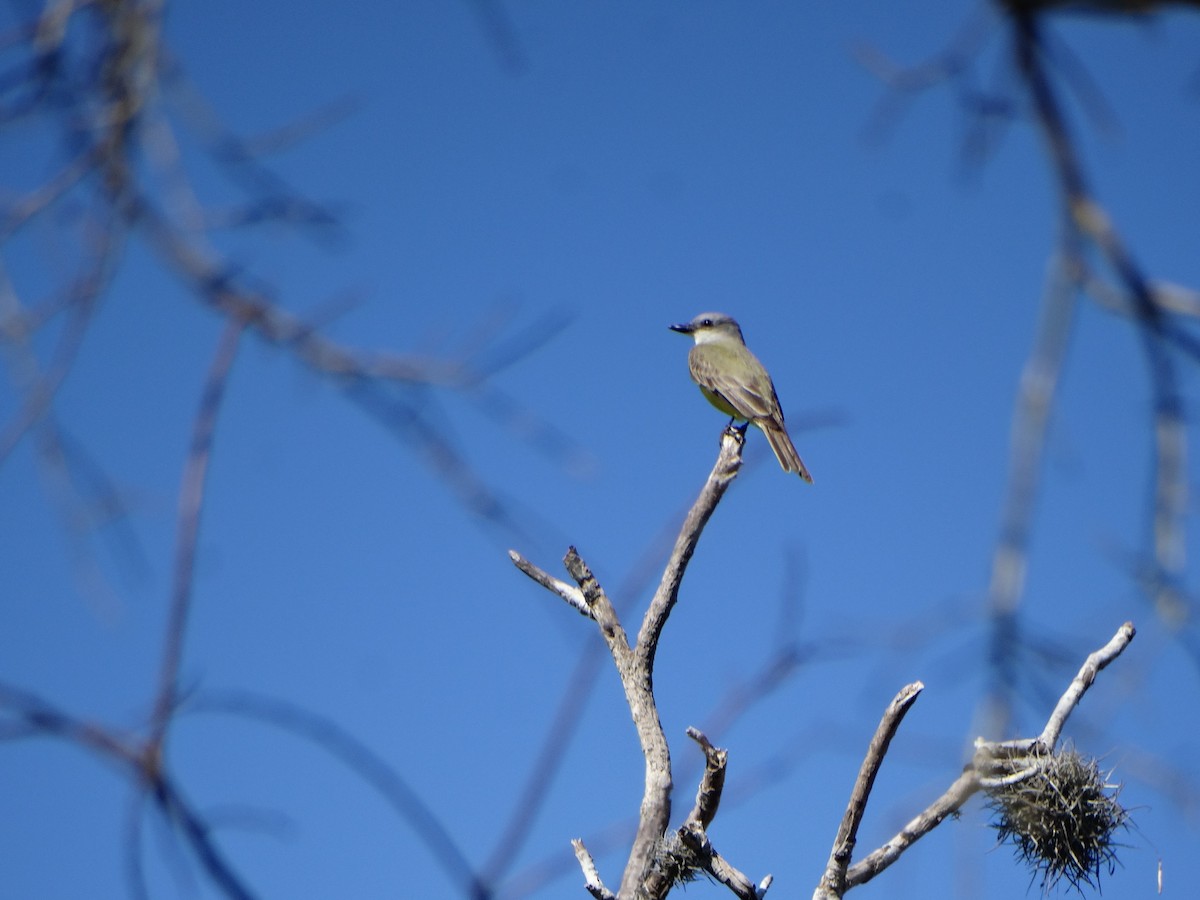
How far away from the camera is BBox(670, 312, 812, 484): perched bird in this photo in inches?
325

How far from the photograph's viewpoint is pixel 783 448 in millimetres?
8227

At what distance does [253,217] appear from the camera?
2697 mm

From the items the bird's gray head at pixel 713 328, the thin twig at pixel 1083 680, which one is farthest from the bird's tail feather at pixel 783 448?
the thin twig at pixel 1083 680

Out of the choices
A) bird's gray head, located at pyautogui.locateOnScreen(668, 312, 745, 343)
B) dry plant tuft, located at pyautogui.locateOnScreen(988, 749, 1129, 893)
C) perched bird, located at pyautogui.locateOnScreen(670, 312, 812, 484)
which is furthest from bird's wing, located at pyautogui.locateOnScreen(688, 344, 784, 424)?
dry plant tuft, located at pyautogui.locateOnScreen(988, 749, 1129, 893)

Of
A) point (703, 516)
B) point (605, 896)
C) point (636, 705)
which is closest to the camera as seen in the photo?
point (605, 896)

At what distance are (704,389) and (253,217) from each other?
264 inches

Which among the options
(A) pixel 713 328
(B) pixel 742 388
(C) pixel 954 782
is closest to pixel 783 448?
(B) pixel 742 388

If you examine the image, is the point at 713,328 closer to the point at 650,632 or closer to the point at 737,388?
the point at 737,388

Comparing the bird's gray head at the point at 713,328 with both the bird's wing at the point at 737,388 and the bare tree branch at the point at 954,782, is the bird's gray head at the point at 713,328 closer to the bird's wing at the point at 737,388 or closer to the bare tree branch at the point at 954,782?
the bird's wing at the point at 737,388

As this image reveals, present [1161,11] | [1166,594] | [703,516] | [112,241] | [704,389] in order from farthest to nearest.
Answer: [704,389] < [703,516] < [112,241] < [1166,594] < [1161,11]

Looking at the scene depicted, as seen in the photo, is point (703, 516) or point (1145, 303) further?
point (703, 516)

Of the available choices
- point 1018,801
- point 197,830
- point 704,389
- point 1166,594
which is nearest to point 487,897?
point 197,830

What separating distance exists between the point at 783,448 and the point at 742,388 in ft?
2.64

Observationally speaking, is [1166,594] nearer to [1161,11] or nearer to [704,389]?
[1161,11]
